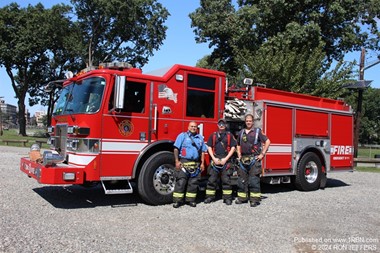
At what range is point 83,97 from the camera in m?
7.38

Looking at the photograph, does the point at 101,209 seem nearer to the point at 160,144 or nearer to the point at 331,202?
the point at 160,144

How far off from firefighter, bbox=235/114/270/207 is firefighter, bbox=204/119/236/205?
0.25 metres

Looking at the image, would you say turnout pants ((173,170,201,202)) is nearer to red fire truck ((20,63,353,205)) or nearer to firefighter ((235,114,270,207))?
red fire truck ((20,63,353,205))

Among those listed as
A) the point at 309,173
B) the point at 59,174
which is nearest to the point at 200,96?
the point at 59,174

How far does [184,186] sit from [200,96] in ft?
6.43

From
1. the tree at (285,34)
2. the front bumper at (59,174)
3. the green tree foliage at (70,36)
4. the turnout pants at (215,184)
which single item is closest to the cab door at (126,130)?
the front bumper at (59,174)

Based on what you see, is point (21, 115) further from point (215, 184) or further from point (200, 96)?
point (215, 184)

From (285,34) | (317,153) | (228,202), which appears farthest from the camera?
(285,34)

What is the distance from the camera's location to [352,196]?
9492 millimetres

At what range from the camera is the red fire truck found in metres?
6.85

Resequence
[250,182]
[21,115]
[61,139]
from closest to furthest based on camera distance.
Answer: [61,139]
[250,182]
[21,115]

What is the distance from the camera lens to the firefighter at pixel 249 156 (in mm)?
7910

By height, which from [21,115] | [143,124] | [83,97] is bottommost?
[143,124]

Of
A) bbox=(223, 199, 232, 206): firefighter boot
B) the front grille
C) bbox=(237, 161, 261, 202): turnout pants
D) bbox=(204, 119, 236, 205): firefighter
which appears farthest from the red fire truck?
bbox=(223, 199, 232, 206): firefighter boot
